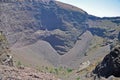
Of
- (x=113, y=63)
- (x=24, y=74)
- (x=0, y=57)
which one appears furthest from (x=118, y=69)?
(x=0, y=57)

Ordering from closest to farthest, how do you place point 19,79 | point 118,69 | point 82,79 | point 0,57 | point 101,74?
point 19,79 → point 118,69 → point 101,74 → point 82,79 → point 0,57

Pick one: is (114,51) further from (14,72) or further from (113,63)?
(14,72)

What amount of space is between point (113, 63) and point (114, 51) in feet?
8.18

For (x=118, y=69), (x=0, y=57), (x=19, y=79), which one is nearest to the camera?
(x=19, y=79)

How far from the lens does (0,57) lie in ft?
272

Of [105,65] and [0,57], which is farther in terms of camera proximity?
[0,57]

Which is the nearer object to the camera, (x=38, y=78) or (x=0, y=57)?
(x=38, y=78)

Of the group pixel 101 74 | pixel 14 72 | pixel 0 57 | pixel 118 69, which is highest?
pixel 14 72

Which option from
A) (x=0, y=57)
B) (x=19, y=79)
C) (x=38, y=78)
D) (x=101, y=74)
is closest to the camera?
(x=19, y=79)

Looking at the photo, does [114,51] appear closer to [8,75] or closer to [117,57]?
[117,57]

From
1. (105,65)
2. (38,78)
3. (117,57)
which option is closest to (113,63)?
(117,57)

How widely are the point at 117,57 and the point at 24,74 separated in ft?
77.0

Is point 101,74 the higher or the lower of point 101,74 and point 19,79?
the lower

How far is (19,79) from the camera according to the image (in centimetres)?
3806
